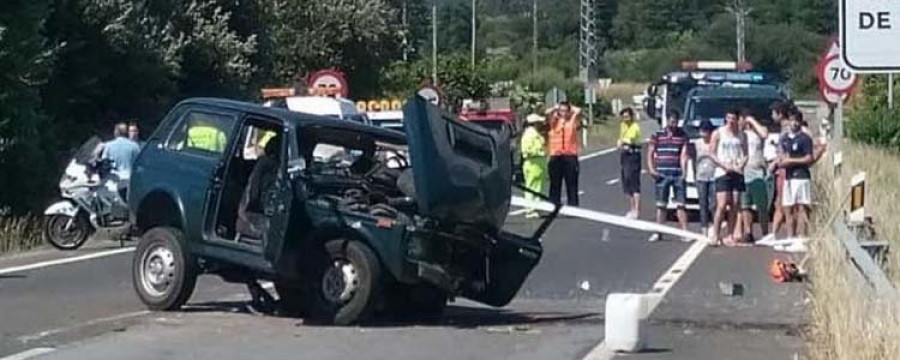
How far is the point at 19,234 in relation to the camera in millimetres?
27594

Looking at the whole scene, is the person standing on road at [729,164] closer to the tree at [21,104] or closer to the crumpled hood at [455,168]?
the crumpled hood at [455,168]

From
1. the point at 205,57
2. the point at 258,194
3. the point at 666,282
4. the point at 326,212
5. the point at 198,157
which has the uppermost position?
the point at 205,57

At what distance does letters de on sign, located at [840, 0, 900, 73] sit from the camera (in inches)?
360

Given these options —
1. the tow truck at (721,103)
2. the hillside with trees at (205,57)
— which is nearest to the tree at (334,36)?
the hillside with trees at (205,57)

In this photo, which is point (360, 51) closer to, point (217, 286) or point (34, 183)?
point (34, 183)

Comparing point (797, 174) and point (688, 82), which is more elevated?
point (688, 82)

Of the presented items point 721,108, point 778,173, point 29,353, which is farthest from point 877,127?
point 29,353

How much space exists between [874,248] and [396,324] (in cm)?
423

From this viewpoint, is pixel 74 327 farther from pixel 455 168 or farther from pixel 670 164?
pixel 670 164

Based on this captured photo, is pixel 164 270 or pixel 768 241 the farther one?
pixel 768 241

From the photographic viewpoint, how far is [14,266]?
75.5 feet

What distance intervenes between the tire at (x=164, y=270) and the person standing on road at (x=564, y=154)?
13736 mm

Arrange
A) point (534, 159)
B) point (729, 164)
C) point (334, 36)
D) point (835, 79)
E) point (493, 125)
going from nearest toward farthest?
1. point (729, 164)
2. point (835, 79)
3. point (534, 159)
4. point (493, 125)
5. point (334, 36)

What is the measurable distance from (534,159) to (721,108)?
3.58 m
